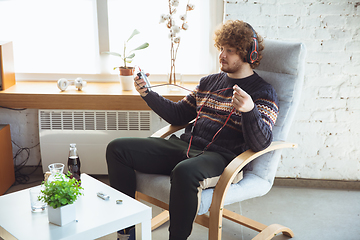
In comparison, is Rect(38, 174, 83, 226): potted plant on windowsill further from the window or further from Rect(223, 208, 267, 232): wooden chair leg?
the window

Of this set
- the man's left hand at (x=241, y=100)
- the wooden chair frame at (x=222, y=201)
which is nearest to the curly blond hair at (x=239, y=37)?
the man's left hand at (x=241, y=100)

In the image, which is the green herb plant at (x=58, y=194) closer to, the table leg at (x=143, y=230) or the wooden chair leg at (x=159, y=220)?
the table leg at (x=143, y=230)

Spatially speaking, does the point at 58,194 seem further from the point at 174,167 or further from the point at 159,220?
the point at 159,220

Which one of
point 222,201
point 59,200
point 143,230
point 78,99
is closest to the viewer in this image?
point 59,200

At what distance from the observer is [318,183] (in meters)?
2.49

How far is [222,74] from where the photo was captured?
1.87 m

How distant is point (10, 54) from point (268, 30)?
165 cm

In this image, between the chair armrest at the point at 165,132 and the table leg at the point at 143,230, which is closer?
the table leg at the point at 143,230

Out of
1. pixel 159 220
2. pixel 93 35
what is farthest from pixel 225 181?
pixel 93 35

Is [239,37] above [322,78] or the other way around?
above

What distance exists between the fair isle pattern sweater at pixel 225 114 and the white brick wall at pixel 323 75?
0.65 m

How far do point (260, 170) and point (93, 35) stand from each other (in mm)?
1527

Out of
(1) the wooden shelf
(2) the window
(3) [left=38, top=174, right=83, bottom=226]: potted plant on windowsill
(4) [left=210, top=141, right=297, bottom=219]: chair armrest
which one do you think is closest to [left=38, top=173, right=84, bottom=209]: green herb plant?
(3) [left=38, top=174, right=83, bottom=226]: potted plant on windowsill

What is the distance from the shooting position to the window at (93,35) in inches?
98.4
